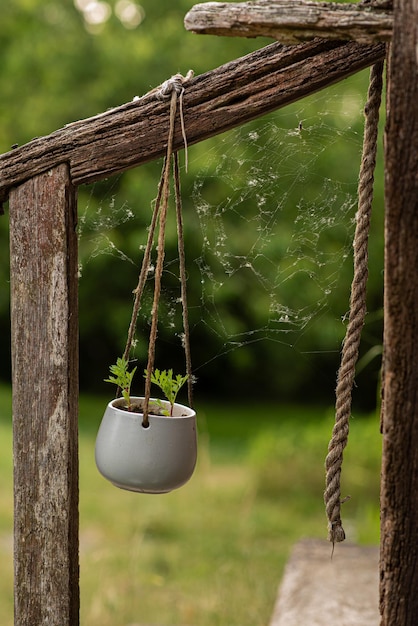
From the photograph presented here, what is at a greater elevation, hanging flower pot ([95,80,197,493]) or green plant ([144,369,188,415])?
green plant ([144,369,188,415])

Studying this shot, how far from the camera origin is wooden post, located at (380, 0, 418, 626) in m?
1.19

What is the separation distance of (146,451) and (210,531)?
427 centimetres

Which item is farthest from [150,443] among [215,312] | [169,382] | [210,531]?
[215,312]

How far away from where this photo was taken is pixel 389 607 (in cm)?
126

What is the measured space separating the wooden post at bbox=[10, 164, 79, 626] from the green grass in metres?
1.65

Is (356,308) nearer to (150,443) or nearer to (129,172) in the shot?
(150,443)

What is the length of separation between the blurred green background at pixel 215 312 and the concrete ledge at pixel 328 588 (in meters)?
0.57

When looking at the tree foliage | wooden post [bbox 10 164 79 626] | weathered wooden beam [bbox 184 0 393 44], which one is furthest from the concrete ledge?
the tree foliage

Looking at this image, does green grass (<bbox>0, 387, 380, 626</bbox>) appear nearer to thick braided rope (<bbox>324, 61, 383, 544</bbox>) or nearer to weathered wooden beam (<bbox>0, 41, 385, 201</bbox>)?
thick braided rope (<bbox>324, 61, 383, 544</bbox>)

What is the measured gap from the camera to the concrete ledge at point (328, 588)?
251 centimetres

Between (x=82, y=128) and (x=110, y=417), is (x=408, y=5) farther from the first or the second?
(x=110, y=417)

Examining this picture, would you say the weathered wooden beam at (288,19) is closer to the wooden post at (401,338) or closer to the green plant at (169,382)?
the wooden post at (401,338)

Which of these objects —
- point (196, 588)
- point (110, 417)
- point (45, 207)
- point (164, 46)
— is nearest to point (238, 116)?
point (45, 207)

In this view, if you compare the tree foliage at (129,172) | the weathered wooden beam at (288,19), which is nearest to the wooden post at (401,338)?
the weathered wooden beam at (288,19)
